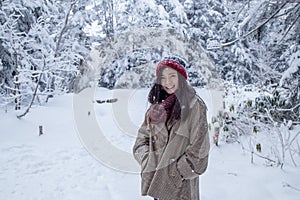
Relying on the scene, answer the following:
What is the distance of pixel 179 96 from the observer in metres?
1.98

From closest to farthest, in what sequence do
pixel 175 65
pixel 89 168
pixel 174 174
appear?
1. pixel 174 174
2. pixel 175 65
3. pixel 89 168

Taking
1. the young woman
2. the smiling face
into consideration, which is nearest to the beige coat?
the young woman

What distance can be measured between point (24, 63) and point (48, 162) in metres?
4.63

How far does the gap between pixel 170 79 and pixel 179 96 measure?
0.52ft

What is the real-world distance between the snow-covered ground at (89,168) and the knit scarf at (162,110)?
1835mm

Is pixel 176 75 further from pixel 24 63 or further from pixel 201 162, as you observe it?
pixel 24 63

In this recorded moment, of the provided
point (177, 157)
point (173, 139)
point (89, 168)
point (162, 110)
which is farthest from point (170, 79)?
point (89, 168)

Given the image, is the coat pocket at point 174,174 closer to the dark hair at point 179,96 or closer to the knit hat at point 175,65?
the dark hair at point 179,96

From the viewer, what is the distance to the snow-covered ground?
11.3 feet

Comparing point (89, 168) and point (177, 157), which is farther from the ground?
point (177, 157)

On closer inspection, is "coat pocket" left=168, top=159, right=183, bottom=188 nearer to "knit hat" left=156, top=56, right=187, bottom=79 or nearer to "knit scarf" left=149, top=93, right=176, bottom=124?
"knit scarf" left=149, top=93, right=176, bottom=124

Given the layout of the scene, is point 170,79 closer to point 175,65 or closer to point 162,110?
point 175,65

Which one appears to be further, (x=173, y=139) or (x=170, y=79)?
(x=170, y=79)

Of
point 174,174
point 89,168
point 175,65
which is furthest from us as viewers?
point 89,168
